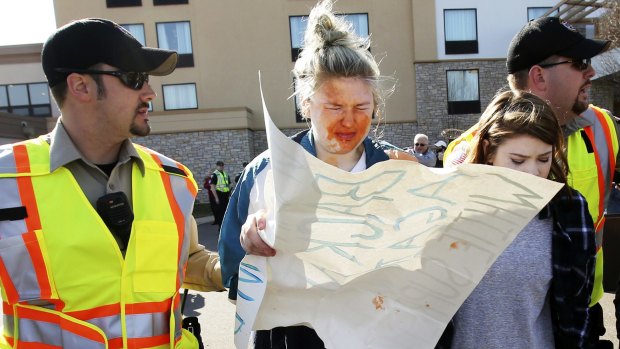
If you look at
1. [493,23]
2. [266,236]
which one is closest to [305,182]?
[266,236]

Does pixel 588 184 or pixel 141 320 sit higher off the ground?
pixel 588 184

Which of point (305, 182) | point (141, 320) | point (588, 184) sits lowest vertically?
point (141, 320)

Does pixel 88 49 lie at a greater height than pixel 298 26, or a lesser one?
lesser

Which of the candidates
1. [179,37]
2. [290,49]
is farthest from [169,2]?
[290,49]

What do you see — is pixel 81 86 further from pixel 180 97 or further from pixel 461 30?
pixel 461 30

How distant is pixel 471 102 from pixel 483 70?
1.60m

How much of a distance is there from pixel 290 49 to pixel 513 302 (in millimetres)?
19715

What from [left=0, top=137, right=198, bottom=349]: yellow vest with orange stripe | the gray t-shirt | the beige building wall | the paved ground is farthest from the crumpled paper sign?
the beige building wall

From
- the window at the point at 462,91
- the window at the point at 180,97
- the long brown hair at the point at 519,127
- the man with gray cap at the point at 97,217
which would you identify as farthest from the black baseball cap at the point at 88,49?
the window at the point at 462,91

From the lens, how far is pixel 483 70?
66.7 feet

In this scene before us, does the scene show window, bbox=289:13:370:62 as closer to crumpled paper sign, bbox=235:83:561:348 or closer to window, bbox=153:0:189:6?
window, bbox=153:0:189:6

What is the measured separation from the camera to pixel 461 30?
20.2m

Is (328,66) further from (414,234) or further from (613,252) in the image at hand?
(613,252)

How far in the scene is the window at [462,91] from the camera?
2041 cm
